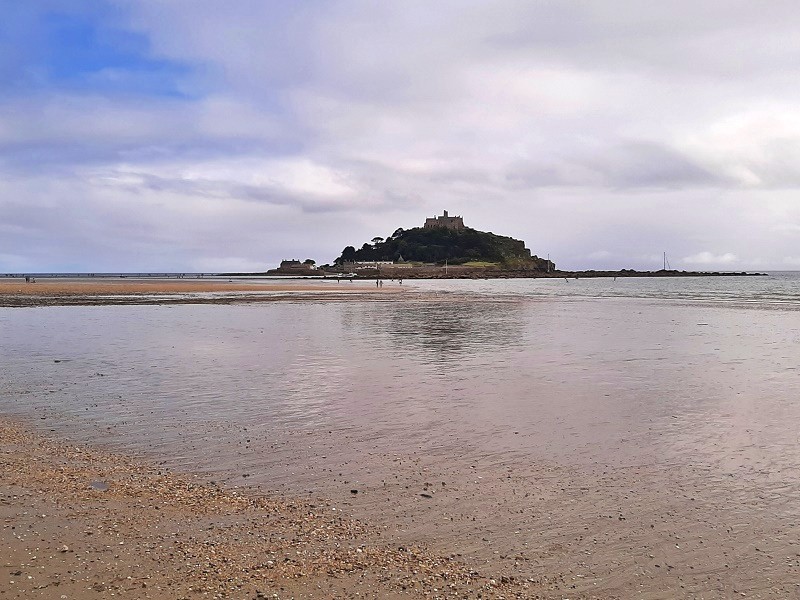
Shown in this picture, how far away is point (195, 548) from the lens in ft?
22.2

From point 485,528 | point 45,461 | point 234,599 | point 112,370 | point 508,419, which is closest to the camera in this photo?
point 234,599

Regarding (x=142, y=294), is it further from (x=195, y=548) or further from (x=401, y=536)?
(x=401, y=536)

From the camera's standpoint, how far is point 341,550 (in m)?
6.82

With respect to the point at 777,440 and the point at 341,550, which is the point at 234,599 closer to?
the point at 341,550

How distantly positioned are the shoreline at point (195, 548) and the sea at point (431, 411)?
0.69 m

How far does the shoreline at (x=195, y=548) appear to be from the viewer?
5941mm

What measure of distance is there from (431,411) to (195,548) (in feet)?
26.1

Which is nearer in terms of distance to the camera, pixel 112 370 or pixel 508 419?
pixel 508 419

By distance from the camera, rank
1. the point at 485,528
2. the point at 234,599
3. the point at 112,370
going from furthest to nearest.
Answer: the point at 112,370 → the point at 485,528 → the point at 234,599

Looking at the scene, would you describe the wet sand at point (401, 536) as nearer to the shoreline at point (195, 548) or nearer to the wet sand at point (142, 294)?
the shoreline at point (195, 548)

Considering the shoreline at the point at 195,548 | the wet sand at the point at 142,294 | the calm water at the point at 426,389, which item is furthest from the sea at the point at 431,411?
the wet sand at the point at 142,294

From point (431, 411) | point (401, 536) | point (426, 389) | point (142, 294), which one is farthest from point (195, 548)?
point (142, 294)

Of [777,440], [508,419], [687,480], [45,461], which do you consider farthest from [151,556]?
[777,440]

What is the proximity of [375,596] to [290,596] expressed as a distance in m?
0.81
